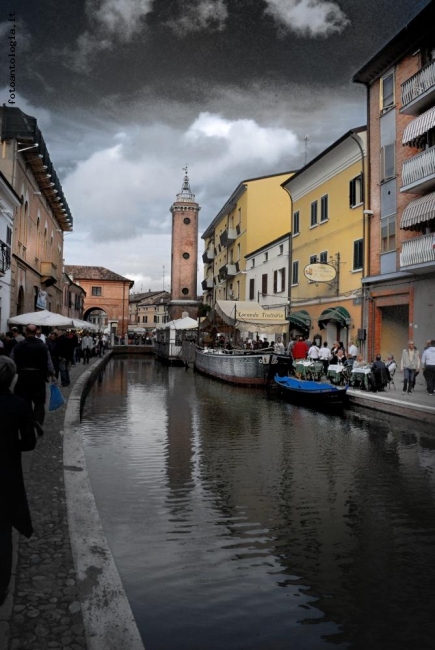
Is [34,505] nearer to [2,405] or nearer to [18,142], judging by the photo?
[2,405]

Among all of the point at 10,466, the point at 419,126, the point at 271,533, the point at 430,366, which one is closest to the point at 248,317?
the point at 430,366

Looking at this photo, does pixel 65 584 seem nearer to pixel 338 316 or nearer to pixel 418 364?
pixel 418 364

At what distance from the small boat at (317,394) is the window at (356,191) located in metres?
10.3

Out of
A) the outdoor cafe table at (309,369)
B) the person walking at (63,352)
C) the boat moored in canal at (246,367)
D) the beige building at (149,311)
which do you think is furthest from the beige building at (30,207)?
the beige building at (149,311)

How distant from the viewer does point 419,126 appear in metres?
19.4

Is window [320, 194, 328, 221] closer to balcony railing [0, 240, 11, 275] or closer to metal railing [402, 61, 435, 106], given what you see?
metal railing [402, 61, 435, 106]

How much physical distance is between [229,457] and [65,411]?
14.2 ft

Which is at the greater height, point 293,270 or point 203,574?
point 293,270

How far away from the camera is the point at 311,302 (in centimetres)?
2884

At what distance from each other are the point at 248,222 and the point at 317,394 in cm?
2753

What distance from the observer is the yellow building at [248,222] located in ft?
135

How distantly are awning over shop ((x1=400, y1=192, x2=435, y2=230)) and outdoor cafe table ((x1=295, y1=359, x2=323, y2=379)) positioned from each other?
5.90 metres

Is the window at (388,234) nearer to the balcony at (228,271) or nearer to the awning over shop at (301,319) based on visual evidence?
the awning over shop at (301,319)

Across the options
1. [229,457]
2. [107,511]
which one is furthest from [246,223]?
[107,511]
